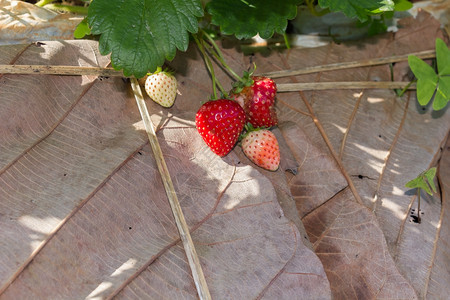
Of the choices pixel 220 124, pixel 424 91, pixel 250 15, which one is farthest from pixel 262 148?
pixel 424 91

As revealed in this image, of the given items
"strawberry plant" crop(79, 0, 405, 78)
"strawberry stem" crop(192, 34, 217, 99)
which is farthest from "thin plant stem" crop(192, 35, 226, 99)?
"strawberry plant" crop(79, 0, 405, 78)

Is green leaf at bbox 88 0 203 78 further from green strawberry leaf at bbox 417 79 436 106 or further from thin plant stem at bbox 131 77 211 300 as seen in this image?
green strawberry leaf at bbox 417 79 436 106

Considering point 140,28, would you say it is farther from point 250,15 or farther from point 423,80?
point 423,80

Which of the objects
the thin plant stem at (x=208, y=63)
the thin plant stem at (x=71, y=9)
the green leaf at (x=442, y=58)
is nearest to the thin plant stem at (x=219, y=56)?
the thin plant stem at (x=208, y=63)

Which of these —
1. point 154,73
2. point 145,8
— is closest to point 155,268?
point 154,73

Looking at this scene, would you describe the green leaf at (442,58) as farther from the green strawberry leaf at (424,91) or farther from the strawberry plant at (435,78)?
the green strawberry leaf at (424,91)

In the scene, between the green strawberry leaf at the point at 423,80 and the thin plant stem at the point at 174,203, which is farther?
the green strawberry leaf at the point at 423,80
